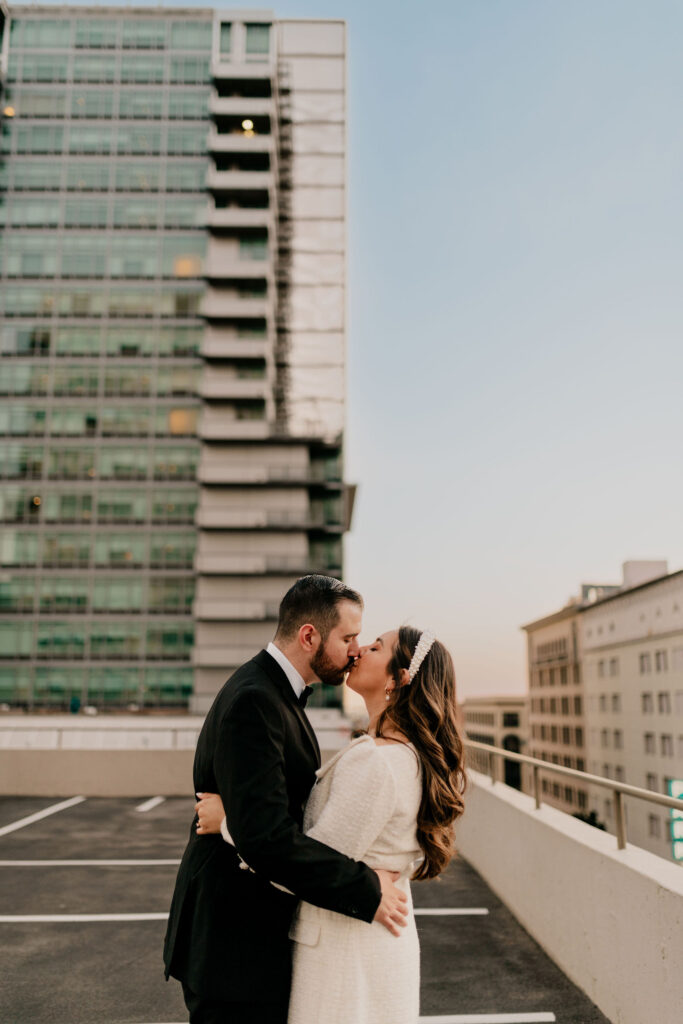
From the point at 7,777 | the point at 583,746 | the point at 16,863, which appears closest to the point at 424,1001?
the point at 16,863

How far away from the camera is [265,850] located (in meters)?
2.15

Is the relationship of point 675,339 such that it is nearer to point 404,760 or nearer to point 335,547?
point 335,547

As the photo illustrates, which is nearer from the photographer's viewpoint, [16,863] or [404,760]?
[404,760]

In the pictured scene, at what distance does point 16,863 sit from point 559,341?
9573cm

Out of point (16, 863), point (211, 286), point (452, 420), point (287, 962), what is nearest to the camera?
point (287, 962)

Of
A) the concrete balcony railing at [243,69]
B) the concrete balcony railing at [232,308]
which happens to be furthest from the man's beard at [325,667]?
the concrete balcony railing at [243,69]

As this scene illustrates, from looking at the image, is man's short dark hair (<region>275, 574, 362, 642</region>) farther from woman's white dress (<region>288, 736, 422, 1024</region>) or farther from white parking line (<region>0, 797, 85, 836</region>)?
white parking line (<region>0, 797, 85, 836</region>)

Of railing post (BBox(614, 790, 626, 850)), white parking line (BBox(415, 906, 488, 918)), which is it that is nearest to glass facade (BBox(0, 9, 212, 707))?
white parking line (BBox(415, 906, 488, 918))

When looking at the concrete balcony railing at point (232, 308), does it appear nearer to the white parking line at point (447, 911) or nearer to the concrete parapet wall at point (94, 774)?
the concrete parapet wall at point (94, 774)

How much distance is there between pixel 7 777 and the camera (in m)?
14.1

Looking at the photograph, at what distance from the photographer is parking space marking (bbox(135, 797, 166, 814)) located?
42.1 feet

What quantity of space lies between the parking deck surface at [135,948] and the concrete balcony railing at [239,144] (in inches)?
2449

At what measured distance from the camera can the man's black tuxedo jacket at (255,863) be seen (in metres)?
2.16

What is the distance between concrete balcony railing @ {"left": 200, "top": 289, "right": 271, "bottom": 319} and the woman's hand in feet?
200
